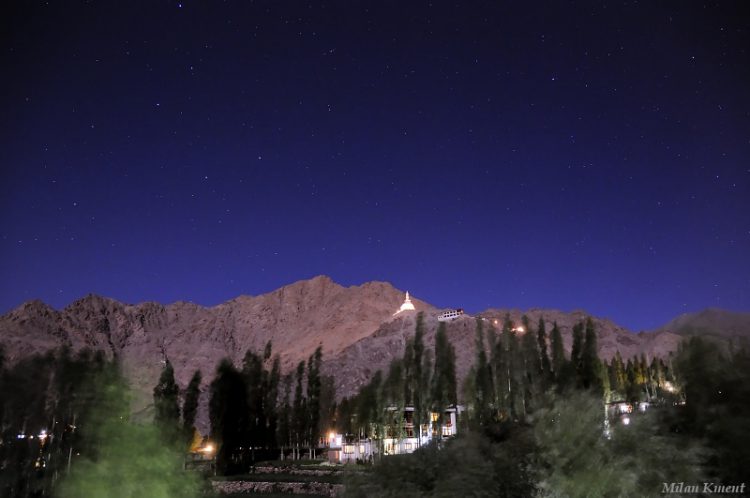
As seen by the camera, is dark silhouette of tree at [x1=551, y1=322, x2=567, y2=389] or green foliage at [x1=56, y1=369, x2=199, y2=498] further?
dark silhouette of tree at [x1=551, y1=322, x2=567, y2=389]

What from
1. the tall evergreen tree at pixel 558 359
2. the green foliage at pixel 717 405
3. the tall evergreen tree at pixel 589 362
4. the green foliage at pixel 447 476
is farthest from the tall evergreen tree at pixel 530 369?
the green foliage at pixel 447 476

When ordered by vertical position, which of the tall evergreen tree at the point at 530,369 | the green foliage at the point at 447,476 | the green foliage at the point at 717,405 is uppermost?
the tall evergreen tree at the point at 530,369

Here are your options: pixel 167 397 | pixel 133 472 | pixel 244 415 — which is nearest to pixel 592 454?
pixel 133 472

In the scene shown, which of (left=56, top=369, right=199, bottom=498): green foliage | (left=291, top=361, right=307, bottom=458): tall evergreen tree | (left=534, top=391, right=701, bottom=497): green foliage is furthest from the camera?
(left=291, top=361, right=307, bottom=458): tall evergreen tree

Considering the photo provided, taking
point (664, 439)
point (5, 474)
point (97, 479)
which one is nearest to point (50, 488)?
point (5, 474)

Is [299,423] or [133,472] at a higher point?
[299,423]

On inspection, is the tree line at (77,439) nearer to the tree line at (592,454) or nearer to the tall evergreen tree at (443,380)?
the tree line at (592,454)

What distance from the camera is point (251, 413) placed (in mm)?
92750

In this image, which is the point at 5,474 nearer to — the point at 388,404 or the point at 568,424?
the point at 568,424

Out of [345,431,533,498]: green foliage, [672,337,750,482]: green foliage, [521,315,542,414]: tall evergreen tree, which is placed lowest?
[345,431,533,498]: green foliage

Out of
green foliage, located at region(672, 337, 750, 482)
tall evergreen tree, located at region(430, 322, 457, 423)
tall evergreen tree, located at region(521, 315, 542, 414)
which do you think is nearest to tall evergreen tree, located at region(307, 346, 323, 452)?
tall evergreen tree, located at region(430, 322, 457, 423)

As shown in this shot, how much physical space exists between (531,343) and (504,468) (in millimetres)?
64832

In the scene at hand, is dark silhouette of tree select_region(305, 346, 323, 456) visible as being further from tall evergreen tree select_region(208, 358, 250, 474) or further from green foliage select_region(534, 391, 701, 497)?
green foliage select_region(534, 391, 701, 497)

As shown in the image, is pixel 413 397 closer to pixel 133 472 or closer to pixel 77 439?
pixel 77 439
